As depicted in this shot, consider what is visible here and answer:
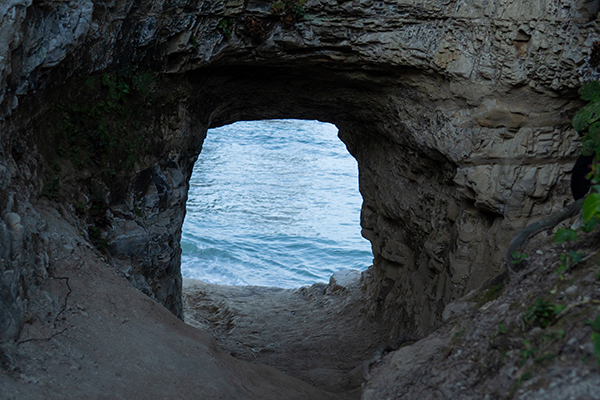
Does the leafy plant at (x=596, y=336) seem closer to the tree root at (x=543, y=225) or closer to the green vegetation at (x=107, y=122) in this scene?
the tree root at (x=543, y=225)

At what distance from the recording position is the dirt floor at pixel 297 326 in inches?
309

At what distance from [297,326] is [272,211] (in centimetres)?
948

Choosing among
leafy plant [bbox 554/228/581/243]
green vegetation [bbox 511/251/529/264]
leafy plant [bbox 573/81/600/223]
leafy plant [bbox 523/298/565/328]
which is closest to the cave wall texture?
leafy plant [bbox 573/81/600/223]

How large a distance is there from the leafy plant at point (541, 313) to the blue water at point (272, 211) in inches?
476

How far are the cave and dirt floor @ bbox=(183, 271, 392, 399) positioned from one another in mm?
1426

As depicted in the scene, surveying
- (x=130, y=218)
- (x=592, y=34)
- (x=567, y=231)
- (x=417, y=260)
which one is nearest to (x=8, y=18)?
(x=130, y=218)

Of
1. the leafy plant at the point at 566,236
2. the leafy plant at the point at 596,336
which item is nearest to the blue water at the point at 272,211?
the leafy plant at the point at 566,236

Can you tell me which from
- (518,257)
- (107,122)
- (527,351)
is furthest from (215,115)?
(527,351)

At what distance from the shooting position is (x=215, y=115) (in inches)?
311

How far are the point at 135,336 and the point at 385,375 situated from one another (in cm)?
201

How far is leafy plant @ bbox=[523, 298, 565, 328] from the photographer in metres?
2.65

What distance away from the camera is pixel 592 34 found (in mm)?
5066

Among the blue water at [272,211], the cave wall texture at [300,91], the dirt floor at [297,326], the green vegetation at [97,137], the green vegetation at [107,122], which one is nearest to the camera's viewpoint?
the cave wall texture at [300,91]

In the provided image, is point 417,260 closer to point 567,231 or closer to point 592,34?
point 592,34
